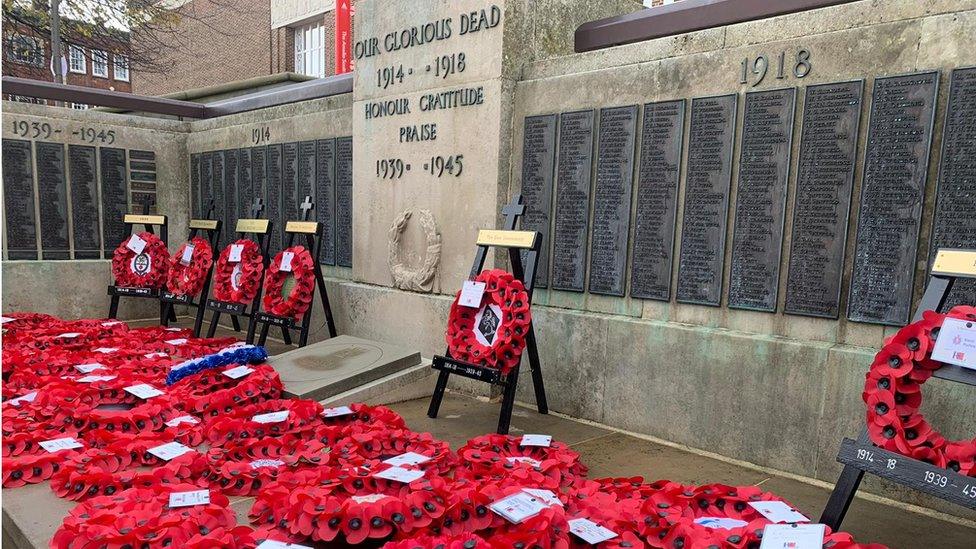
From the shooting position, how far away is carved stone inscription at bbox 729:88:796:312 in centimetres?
422

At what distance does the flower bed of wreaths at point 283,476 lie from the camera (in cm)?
288

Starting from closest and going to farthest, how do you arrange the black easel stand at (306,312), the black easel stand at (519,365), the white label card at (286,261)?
the black easel stand at (519,365) < the black easel stand at (306,312) < the white label card at (286,261)

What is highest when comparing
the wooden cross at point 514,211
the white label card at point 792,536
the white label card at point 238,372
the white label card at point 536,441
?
the wooden cross at point 514,211

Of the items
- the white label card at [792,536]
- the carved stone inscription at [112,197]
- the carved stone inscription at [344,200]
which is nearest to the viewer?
the white label card at [792,536]

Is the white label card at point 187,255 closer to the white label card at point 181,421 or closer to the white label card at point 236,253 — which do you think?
the white label card at point 236,253

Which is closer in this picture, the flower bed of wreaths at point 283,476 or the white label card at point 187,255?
the flower bed of wreaths at point 283,476

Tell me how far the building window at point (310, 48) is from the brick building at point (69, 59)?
5.79m

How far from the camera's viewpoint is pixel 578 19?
6059mm

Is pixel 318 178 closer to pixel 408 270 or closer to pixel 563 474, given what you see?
pixel 408 270

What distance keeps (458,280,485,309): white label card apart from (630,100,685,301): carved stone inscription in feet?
3.62

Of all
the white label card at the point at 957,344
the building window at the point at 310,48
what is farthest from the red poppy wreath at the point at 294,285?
the building window at the point at 310,48

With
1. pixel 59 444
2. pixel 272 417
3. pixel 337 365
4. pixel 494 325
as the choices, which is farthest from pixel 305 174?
pixel 59 444

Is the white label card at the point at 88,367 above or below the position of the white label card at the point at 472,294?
below

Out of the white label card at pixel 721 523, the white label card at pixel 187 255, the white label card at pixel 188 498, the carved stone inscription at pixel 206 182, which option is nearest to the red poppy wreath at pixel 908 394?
the white label card at pixel 721 523
